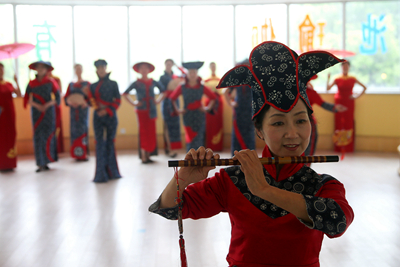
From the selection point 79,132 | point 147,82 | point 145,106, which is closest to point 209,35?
point 147,82

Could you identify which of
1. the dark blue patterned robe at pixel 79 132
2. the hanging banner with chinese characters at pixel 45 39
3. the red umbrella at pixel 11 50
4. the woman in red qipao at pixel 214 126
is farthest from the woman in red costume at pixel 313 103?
the hanging banner with chinese characters at pixel 45 39

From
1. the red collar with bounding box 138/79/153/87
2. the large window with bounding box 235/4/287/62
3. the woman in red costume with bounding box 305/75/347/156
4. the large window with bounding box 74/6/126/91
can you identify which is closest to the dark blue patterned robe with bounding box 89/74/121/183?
the red collar with bounding box 138/79/153/87

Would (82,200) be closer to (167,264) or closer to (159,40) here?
(167,264)

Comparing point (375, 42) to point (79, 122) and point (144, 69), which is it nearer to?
point (144, 69)

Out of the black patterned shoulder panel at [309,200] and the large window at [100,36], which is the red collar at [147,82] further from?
the black patterned shoulder panel at [309,200]

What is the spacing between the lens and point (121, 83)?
344 inches

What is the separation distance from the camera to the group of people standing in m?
5.50

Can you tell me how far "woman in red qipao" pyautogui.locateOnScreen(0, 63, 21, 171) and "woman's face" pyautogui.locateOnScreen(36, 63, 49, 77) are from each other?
450 mm

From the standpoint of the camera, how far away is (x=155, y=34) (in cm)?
870

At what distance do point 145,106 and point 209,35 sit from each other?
2737 millimetres

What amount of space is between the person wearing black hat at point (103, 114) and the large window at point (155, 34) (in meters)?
3.27

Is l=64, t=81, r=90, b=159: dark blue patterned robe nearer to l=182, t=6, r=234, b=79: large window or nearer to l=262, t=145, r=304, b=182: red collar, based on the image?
l=182, t=6, r=234, b=79: large window

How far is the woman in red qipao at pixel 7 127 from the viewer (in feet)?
20.7

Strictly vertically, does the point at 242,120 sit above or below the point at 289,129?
below
